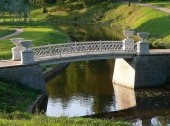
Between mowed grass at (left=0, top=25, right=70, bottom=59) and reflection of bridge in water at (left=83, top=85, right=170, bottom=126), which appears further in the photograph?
mowed grass at (left=0, top=25, right=70, bottom=59)

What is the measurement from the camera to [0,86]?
97.4 ft

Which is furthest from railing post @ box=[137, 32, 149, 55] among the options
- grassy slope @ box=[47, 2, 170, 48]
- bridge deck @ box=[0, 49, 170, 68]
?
grassy slope @ box=[47, 2, 170, 48]

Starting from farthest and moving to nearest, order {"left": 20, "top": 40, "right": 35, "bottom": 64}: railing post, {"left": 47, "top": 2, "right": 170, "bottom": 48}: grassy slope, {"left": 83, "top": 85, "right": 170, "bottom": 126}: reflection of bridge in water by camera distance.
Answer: {"left": 47, "top": 2, "right": 170, "bottom": 48}: grassy slope, {"left": 20, "top": 40, "right": 35, "bottom": 64}: railing post, {"left": 83, "top": 85, "right": 170, "bottom": 126}: reflection of bridge in water

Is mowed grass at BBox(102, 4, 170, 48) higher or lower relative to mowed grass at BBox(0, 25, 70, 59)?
higher

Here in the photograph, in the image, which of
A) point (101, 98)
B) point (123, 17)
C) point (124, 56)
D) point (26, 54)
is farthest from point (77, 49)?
point (123, 17)

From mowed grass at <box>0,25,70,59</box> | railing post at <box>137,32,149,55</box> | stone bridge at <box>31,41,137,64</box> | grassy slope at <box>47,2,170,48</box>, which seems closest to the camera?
stone bridge at <box>31,41,137,64</box>

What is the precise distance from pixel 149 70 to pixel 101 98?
5.69 metres

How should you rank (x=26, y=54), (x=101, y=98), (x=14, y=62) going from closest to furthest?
(x=26, y=54) → (x=101, y=98) → (x=14, y=62)

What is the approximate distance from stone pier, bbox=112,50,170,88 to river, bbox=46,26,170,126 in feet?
2.96

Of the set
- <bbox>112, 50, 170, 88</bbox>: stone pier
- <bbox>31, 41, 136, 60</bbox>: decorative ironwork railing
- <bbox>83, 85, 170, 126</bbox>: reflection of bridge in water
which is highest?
<bbox>31, 41, 136, 60</bbox>: decorative ironwork railing

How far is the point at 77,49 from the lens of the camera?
3628 centimetres

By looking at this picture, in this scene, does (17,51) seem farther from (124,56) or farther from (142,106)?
(142,106)

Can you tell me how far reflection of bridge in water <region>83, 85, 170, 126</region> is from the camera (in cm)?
2823

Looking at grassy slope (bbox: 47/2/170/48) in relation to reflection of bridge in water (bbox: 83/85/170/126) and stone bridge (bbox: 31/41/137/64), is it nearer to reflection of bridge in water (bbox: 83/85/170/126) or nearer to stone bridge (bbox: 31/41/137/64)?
stone bridge (bbox: 31/41/137/64)
